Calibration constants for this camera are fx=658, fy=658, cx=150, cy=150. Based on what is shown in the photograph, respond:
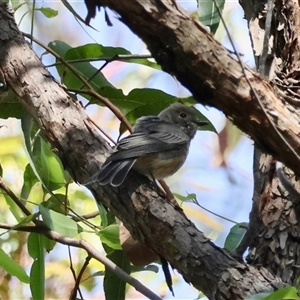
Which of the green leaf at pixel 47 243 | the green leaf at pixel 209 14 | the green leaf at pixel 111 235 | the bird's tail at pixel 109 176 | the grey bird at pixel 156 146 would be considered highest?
the green leaf at pixel 209 14

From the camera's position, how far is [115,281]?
2131mm

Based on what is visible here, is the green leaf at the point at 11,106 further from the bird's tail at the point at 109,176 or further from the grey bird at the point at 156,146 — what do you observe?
the bird's tail at the point at 109,176

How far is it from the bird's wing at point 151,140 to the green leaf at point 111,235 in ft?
0.69

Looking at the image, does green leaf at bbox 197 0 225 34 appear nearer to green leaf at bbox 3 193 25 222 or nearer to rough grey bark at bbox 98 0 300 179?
rough grey bark at bbox 98 0 300 179

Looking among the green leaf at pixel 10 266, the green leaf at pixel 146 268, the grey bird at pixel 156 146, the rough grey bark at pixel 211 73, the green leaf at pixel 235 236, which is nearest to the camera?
the rough grey bark at pixel 211 73

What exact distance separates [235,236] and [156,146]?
484 millimetres

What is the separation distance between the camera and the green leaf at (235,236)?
6.86ft

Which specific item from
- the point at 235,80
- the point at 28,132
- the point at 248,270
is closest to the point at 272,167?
the point at 248,270

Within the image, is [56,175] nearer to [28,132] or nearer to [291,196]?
[28,132]

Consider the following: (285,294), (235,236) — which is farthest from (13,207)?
(285,294)

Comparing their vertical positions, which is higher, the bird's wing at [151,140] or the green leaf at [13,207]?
the bird's wing at [151,140]

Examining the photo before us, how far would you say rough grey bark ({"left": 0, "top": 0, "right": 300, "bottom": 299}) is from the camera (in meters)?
Answer: 1.42

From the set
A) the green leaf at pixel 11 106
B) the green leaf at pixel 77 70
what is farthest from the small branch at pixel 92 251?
the green leaf at pixel 77 70

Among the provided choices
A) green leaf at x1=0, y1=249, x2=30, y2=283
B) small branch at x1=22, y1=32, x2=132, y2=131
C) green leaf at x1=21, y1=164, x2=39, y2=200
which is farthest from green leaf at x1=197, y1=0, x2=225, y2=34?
green leaf at x1=0, y1=249, x2=30, y2=283
